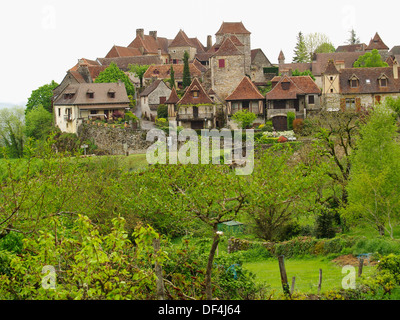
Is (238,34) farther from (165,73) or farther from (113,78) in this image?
(113,78)

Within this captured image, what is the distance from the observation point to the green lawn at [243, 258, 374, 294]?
18.2 meters

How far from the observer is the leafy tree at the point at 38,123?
2373 inches

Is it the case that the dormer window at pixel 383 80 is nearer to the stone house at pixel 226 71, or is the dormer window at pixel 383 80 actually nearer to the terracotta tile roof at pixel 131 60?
the stone house at pixel 226 71

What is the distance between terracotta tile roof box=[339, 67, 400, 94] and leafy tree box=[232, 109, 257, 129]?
9426 millimetres

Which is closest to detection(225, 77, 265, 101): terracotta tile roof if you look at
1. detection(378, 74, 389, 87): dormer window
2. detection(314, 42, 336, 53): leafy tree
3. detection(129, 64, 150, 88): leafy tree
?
detection(378, 74, 389, 87): dormer window

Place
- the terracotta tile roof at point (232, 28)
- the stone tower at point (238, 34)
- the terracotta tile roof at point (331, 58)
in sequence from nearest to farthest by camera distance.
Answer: the stone tower at point (238, 34), the terracotta tile roof at point (232, 28), the terracotta tile roof at point (331, 58)

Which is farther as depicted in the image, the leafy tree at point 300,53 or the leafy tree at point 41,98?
the leafy tree at point 300,53

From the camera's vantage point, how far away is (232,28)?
2884 inches

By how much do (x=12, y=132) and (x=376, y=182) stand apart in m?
45.2

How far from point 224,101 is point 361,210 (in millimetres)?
34952

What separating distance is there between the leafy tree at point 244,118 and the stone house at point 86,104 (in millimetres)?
12002

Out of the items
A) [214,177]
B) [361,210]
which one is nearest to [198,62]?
[361,210]

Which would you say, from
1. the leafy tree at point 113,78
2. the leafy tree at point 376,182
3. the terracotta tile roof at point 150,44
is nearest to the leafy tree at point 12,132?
the leafy tree at point 113,78

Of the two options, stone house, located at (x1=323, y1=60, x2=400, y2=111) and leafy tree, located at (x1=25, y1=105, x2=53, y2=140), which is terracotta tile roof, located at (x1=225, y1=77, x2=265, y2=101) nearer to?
stone house, located at (x1=323, y1=60, x2=400, y2=111)
